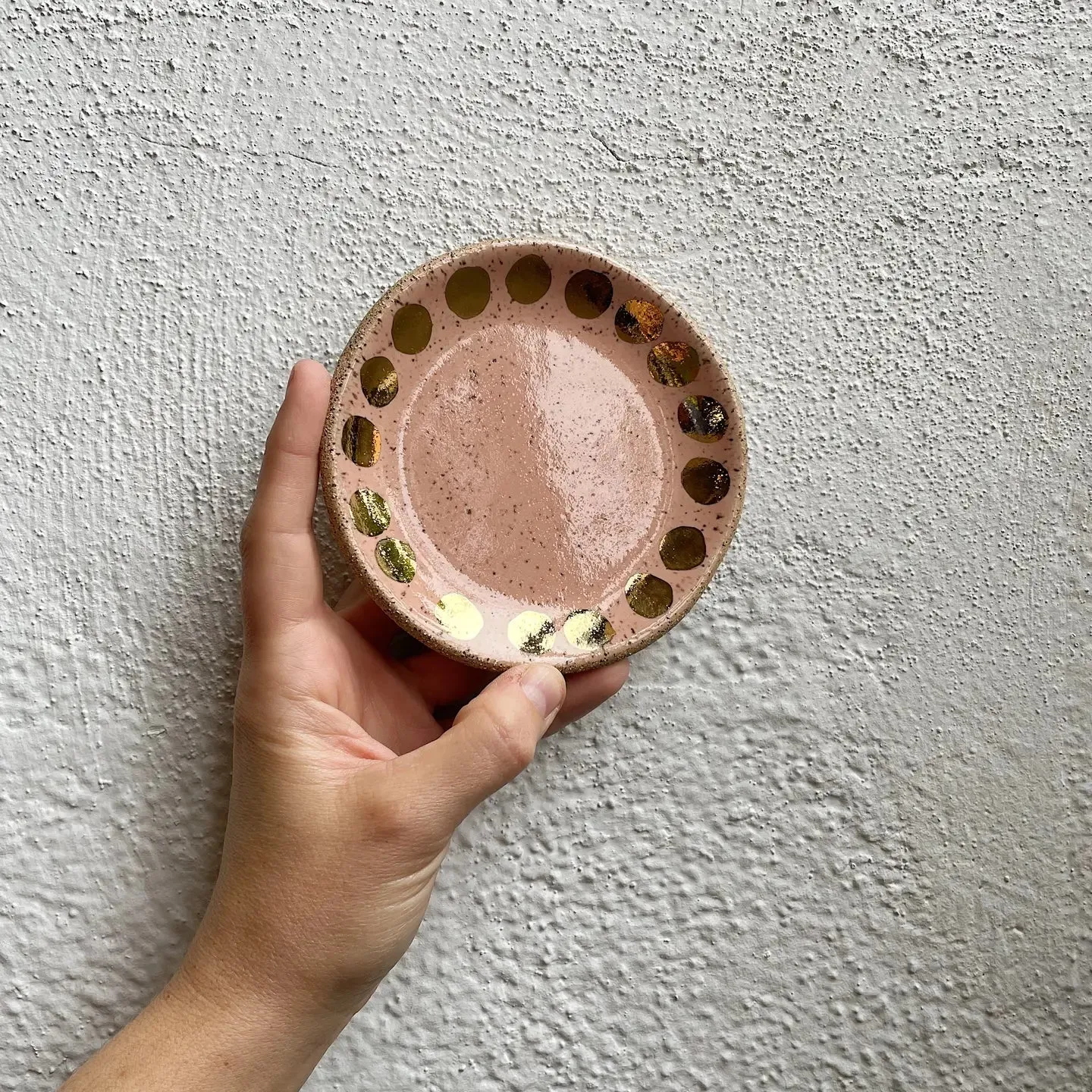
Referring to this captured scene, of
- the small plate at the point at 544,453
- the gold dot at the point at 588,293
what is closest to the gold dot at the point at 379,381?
the small plate at the point at 544,453

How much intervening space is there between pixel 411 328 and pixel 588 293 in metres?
0.12

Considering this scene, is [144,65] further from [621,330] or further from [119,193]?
[621,330]

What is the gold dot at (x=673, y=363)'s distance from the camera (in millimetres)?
599

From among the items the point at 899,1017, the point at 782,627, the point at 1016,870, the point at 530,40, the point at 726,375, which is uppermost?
the point at 530,40

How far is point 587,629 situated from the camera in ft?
1.96

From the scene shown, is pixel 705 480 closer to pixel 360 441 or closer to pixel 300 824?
pixel 360 441

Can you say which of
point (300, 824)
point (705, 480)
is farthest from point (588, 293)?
point (300, 824)

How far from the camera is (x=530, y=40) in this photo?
666 millimetres

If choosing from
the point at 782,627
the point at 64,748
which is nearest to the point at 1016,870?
the point at 782,627

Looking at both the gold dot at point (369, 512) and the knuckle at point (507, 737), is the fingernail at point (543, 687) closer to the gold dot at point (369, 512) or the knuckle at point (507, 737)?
the knuckle at point (507, 737)

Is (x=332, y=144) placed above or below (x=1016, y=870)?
above

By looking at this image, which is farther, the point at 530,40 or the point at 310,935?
the point at 530,40

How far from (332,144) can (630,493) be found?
1.07 ft

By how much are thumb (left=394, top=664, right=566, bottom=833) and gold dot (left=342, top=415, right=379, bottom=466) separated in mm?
169
